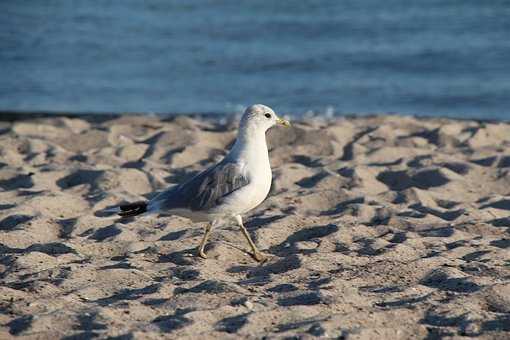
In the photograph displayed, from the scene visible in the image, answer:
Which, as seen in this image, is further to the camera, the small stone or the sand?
the small stone

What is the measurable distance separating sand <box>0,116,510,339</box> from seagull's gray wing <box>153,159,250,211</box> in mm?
325

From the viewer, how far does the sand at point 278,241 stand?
14.8 feet

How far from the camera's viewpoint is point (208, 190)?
5.78 m

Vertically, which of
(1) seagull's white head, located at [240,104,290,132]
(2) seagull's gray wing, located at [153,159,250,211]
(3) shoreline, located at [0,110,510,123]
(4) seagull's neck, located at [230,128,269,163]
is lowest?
(3) shoreline, located at [0,110,510,123]

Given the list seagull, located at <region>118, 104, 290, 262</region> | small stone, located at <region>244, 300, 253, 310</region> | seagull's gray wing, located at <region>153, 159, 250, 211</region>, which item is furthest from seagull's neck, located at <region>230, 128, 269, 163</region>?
small stone, located at <region>244, 300, 253, 310</region>

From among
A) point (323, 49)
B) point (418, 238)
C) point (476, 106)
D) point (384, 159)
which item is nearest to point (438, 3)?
point (323, 49)

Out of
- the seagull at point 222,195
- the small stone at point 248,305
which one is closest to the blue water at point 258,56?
the seagull at point 222,195

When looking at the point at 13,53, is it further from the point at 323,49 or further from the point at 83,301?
the point at 83,301

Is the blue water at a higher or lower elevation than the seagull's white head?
lower

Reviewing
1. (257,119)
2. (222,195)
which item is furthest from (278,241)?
(257,119)

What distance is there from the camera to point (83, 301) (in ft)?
15.9

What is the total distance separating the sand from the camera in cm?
450

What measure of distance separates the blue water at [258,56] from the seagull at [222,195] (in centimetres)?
714

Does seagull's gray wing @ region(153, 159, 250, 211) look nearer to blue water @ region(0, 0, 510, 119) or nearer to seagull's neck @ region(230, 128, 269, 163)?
seagull's neck @ region(230, 128, 269, 163)
